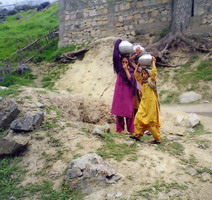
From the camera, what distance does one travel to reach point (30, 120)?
491 centimetres

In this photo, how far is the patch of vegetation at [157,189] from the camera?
3554 millimetres

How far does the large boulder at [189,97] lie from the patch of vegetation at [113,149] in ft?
16.4

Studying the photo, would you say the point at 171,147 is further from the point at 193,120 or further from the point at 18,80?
the point at 18,80

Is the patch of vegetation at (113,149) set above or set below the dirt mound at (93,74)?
above

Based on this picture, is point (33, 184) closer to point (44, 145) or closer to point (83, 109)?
point (44, 145)

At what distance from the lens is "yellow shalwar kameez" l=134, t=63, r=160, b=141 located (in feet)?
16.1

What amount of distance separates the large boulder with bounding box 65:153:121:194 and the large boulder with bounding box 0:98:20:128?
1.58 m

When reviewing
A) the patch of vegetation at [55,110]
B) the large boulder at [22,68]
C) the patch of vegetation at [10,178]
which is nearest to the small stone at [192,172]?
the patch of vegetation at [10,178]

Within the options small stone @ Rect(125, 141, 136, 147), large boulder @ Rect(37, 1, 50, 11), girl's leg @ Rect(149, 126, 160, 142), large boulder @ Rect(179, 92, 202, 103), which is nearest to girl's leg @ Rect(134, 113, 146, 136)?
girl's leg @ Rect(149, 126, 160, 142)

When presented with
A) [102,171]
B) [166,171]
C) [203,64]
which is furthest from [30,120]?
[203,64]

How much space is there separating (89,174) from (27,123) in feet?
5.14

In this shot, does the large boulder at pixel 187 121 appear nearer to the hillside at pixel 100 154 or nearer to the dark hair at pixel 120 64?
the hillside at pixel 100 154

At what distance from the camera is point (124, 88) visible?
5.48 m

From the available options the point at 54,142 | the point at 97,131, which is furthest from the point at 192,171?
the point at 54,142
